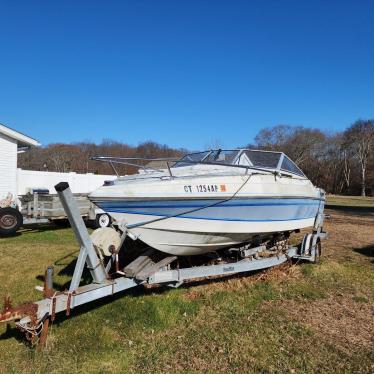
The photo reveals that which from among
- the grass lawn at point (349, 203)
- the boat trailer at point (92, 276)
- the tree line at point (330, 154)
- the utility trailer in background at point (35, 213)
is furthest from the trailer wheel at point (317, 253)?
the tree line at point (330, 154)

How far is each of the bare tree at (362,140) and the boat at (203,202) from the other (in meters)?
53.7

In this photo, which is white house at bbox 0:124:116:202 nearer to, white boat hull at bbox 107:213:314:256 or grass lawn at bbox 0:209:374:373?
grass lawn at bbox 0:209:374:373

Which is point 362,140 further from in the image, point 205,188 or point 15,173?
point 205,188

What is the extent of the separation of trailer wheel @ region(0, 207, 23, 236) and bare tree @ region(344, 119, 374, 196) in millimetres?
53071

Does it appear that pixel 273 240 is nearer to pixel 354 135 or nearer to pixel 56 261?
pixel 56 261

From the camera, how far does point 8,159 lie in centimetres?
1440

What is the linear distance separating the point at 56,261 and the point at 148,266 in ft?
10.2

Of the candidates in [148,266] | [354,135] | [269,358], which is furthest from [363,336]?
[354,135]

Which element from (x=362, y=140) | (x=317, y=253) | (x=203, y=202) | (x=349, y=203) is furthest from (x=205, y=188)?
(x=362, y=140)

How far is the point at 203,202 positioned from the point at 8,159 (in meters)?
12.1

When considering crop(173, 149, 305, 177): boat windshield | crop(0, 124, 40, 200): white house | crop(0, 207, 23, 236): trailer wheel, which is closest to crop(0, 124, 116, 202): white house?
crop(0, 124, 40, 200): white house

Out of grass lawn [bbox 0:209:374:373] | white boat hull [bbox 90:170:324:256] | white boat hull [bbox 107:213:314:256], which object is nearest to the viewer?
grass lawn [bbox 0:209:374:373]

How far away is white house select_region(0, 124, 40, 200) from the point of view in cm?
1416

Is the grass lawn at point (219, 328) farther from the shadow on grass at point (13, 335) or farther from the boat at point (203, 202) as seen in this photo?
the boat at point (203, 202)
